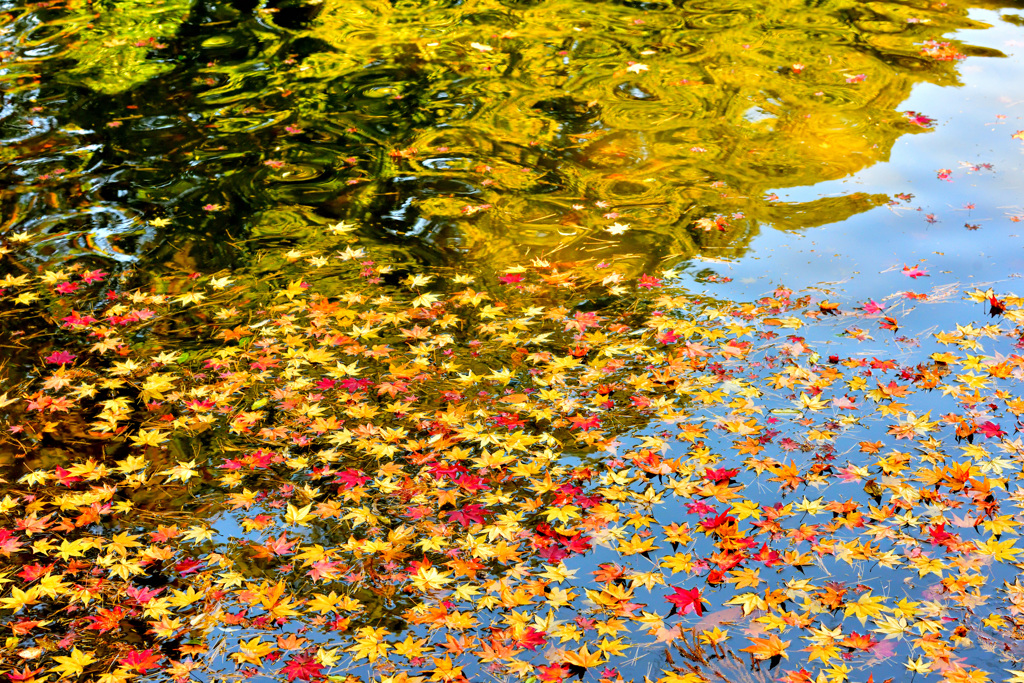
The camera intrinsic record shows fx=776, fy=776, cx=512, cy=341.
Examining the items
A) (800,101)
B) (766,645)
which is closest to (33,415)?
(766,645)

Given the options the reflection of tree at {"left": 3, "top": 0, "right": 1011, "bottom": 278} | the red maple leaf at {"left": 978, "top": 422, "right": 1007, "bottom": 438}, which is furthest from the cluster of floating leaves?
the reflection of tree at {"left": 3, "top": 0, "right": 1011, "bottom": 278}

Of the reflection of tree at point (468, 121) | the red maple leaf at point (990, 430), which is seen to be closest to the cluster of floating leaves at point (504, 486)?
the red maple leaf at point (990, 430)

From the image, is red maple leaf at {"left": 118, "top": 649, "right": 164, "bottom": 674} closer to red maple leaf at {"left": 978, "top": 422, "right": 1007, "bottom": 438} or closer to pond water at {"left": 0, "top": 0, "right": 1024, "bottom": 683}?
pond water at {"left": 0, "top": 0, "right": 1024, "bottom": 683}

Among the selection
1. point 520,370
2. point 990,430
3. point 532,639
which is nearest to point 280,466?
point 520,370

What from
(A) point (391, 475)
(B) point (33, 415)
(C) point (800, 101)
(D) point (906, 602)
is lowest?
(B) point (33, 415)

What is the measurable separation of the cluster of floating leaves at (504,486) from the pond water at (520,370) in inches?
0.7

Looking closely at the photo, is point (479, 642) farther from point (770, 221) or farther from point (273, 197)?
point (273, 197)

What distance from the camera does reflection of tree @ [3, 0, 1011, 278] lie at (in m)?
6.45

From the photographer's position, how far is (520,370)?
4.78m

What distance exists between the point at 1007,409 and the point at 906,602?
1645mm

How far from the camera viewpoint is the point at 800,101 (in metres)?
8.08

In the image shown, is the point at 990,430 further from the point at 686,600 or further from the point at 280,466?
the point at 280,466

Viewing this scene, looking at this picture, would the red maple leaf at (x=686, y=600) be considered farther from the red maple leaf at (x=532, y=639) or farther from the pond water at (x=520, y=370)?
the red maple leaf at (x=532, y=639)

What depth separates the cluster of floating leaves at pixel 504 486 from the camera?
3.24 metres
